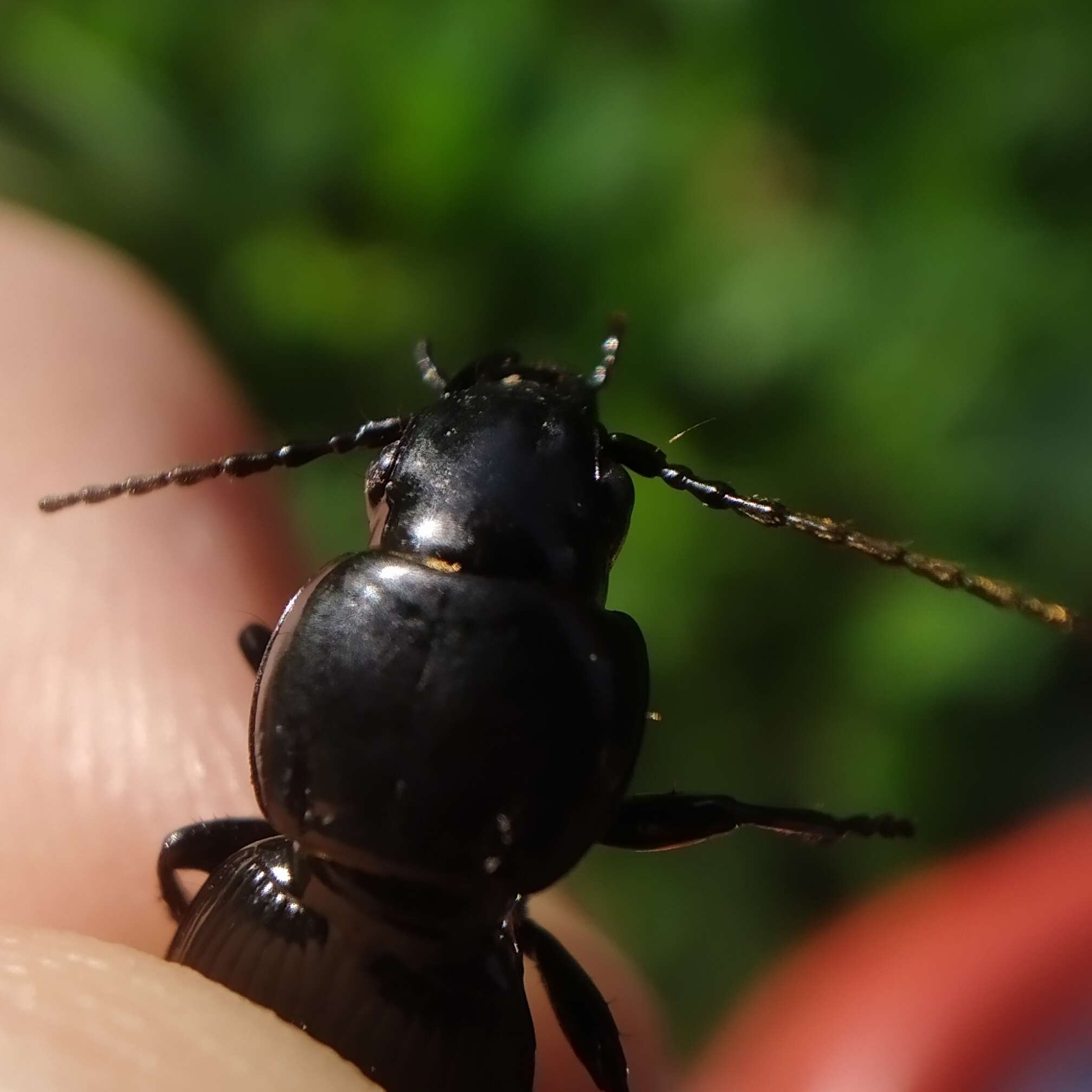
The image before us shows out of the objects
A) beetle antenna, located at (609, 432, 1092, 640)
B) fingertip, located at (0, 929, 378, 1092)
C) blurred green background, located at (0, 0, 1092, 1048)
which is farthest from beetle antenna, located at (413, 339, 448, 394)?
blurred green background, located at (0, 0, 1092, 1048)

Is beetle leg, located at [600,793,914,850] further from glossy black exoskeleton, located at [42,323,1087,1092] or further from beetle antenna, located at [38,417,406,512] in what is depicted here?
beetle antenna, located at [38,417,406,512]

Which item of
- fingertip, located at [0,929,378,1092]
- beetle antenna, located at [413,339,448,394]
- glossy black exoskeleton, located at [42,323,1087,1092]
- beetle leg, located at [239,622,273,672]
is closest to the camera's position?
fingertip, located at [0,929,378,1092]

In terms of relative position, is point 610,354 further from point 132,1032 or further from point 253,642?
point 132,1032

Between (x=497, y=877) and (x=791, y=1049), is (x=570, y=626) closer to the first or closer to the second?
(x=497, y=877)

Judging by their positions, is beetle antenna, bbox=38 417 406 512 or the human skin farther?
the human skin

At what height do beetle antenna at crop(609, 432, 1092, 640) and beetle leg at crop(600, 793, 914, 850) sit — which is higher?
beetle antenna at crop(609, 432, 1092, 640)

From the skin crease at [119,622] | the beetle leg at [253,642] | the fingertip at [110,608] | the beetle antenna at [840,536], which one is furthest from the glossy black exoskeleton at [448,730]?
the fingertip at [110,608]

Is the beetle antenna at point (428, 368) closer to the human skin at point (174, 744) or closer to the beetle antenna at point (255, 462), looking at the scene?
the beetle antenna at point (255, 462)
